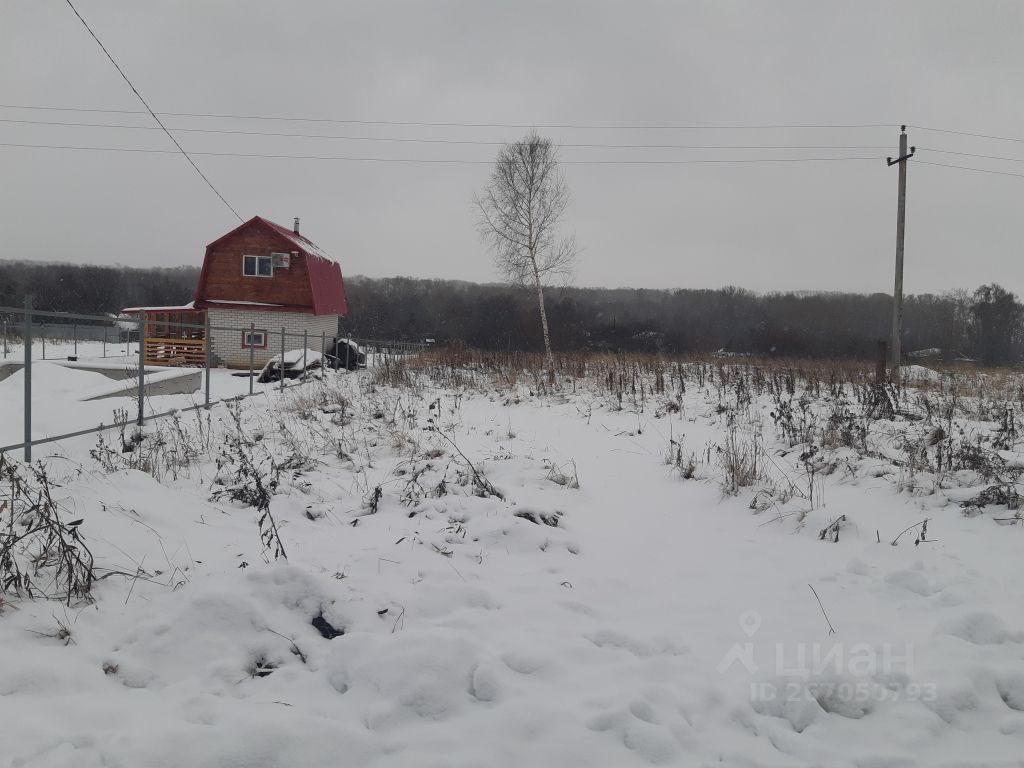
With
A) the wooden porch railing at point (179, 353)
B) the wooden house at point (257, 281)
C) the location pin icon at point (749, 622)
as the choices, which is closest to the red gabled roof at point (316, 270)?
the wooden house at point (257, 281)

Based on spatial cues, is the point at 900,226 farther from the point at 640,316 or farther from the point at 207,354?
the point at 640,316

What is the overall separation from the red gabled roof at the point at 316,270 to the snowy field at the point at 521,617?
2095 cm

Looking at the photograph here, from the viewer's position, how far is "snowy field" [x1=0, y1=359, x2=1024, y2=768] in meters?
1.88

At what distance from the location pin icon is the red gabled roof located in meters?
24.7

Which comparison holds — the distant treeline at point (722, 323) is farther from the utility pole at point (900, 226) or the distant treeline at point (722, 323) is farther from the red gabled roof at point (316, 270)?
the utility pole at point (900, 226)

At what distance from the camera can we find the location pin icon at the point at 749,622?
2715 millimetres

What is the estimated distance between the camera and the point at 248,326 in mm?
24266

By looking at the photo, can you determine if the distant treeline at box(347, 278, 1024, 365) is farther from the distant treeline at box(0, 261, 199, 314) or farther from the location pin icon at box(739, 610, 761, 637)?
the location pin icon at box(739, 610, 761, 637)

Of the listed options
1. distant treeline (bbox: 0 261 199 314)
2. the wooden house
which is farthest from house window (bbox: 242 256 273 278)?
distant treeline (bbox: 0 261 199 314)

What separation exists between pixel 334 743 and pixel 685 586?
220 centimetres

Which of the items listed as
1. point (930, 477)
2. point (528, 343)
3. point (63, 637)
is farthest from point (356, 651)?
point (528, 343)

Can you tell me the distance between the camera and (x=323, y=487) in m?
4.91

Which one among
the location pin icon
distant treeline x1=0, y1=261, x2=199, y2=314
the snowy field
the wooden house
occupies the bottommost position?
the location pin icon

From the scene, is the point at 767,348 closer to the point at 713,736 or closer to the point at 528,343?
the point at 528,343
